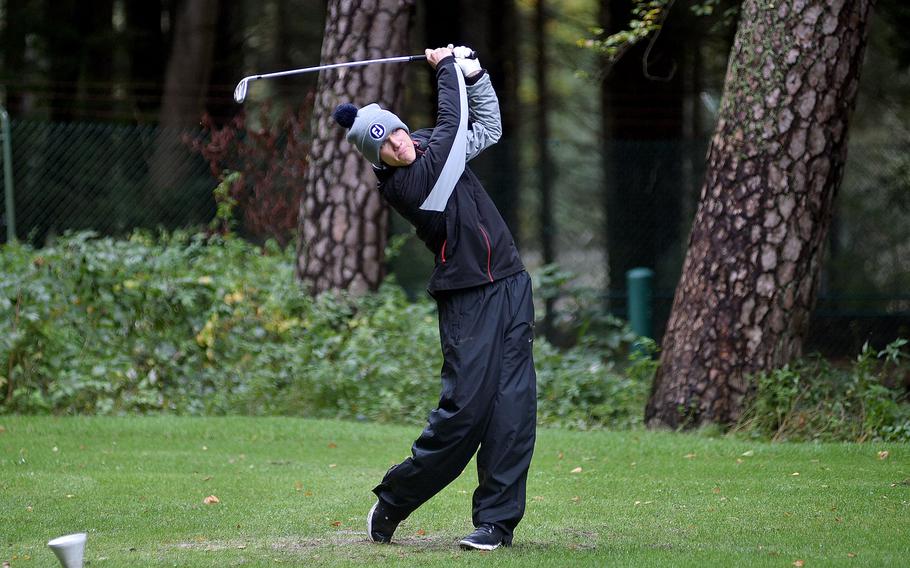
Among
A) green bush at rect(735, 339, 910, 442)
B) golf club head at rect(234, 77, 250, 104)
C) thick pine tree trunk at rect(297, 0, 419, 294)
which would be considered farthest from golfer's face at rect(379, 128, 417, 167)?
thick pine tree trunk at rect(297, 0, 419, 294)

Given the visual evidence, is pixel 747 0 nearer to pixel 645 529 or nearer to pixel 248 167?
pixel 645 529

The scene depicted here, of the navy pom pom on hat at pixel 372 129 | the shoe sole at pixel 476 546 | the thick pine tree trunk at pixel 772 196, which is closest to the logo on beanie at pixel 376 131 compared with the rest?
the navy pom pom on hat at pixel 372 129

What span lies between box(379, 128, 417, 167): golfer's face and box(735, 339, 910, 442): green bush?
3.97m

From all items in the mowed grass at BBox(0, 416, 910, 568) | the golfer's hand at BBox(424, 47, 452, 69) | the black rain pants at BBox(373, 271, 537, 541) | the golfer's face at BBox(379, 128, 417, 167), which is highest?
the golfer's hand at BBox(424, 47, 452, 69)

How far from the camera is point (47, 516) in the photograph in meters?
5.42

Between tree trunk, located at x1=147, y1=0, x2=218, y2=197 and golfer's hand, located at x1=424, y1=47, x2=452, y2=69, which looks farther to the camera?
tree trunk, located at x1=147, y1=0, x2=218, y2=197

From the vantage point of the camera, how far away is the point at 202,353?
368 inches

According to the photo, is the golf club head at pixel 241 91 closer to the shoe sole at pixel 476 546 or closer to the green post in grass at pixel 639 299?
the shoe sole at pixel 476 546

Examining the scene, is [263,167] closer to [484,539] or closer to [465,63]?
[465,63]

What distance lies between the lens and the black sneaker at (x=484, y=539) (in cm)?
460

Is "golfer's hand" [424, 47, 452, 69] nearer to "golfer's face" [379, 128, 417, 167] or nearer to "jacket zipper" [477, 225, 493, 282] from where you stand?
"golfer's face" [379, 128, 417, 167]

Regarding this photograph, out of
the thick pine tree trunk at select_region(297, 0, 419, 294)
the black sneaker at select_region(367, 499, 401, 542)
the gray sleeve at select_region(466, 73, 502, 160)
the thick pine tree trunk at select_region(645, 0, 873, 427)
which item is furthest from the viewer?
the thick pine tree trunk at select_region(297, 0, 419, 294)

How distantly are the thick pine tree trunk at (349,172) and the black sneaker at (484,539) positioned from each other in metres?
5.84

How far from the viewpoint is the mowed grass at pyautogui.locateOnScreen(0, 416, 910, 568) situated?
4.62 meters
